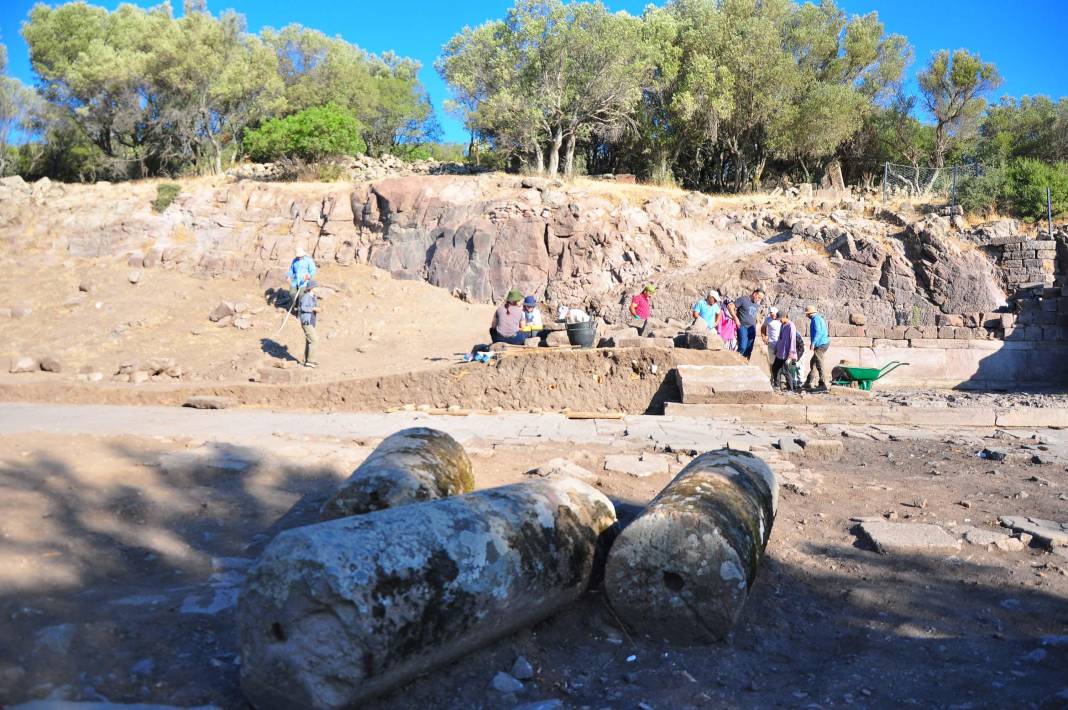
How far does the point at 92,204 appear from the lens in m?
24.2

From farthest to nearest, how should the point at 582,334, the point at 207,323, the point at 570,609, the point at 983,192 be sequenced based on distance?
1. the point at 983,192
2. the point at 207,323
3. the point at 582,334
4. the point at 570,609

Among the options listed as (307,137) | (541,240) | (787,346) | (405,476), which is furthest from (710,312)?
(307,137)

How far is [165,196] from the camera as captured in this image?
78.8ft

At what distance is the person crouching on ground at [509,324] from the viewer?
1224 cm

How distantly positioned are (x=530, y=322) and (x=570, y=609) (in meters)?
Result: 9.17

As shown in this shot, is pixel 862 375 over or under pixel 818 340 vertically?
under

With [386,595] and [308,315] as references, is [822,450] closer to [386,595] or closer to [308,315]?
[386,595]

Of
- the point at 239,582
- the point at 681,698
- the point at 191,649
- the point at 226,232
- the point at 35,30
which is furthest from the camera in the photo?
the point at 35,30

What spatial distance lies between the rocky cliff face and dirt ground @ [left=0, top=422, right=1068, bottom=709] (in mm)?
14167

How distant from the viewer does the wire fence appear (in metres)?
24.5

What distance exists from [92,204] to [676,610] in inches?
1035

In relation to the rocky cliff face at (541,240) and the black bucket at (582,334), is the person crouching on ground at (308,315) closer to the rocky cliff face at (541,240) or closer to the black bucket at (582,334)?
the black bucket at (582,334)

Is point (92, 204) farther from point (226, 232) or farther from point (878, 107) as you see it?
point (878, 107)

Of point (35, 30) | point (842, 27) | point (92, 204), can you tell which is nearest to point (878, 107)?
point (842, 27)
